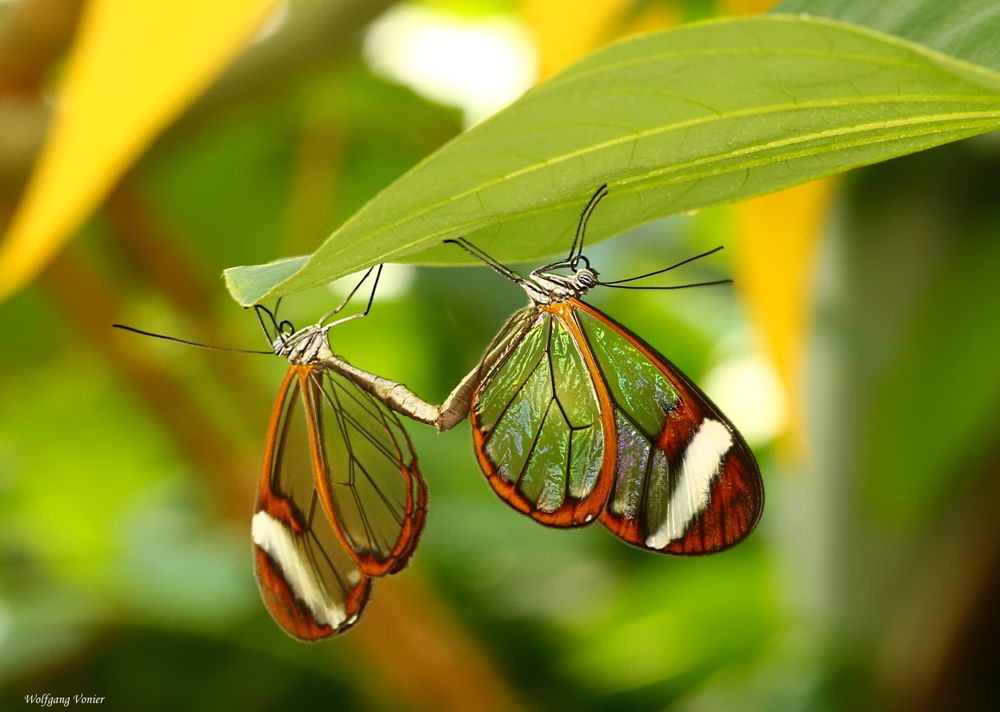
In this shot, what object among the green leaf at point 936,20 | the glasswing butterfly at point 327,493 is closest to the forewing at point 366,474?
the glasswing butterfly at point 327,493

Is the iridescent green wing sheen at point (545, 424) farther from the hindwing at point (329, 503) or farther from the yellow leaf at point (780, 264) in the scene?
the yellow leaf at point (780, 264)

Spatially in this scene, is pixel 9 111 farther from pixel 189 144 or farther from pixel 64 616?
pixel 64 616

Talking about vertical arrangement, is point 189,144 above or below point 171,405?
above

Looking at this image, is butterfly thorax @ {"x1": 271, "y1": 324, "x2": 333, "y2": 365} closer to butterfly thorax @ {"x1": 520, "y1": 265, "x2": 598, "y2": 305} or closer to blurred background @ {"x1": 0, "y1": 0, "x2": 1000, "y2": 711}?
butterfly thorax @ {"x1": 520, "y1": 265, "x2": 598, "y2": 305}

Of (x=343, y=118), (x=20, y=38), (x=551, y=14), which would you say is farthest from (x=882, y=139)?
(x=343, y=118)

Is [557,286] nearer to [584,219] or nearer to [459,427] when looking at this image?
[584,219]
